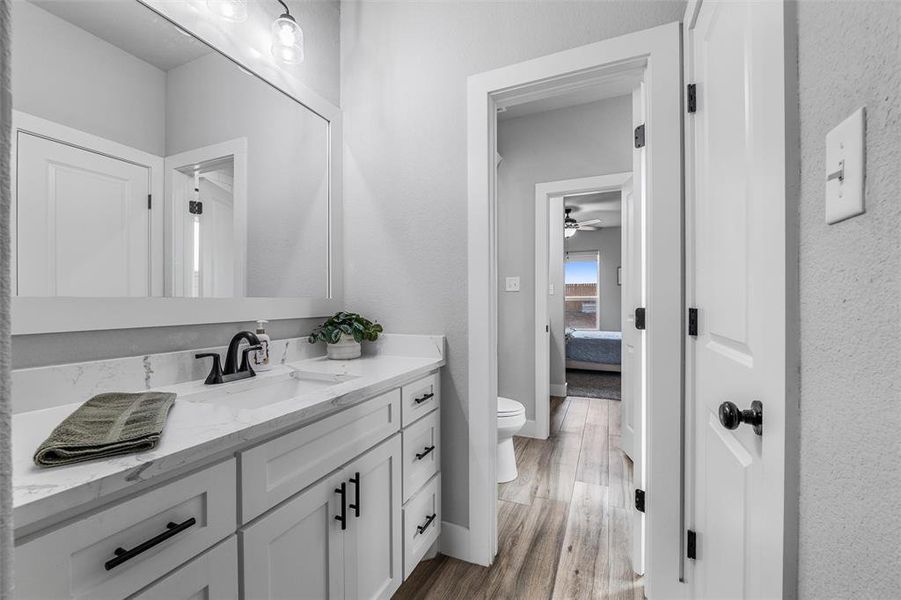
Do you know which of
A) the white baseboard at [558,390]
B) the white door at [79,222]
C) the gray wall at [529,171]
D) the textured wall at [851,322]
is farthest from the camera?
the white baseboard at [558,390]

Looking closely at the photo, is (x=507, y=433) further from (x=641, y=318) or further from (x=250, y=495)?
(x=250, y=495)

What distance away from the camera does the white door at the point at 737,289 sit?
67 cm

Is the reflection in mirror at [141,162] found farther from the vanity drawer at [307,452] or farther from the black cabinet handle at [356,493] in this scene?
the black cabinet handle at [356,493]

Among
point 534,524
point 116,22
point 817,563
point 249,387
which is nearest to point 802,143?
point 817,563

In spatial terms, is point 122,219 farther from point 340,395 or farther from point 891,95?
Answer: point 891,95

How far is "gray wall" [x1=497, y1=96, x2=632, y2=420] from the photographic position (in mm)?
3033

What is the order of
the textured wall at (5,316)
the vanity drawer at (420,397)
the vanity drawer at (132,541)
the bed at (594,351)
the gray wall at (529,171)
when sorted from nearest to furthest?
the textured wall at (5,316), the vanity drawer at (132,541), the vanity drawer at (420,397), the gray wall at (529,171), the bed at (594,351)

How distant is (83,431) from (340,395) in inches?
20.8

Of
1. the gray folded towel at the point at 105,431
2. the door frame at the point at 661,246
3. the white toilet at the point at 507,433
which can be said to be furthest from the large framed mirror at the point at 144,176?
the white toilet at the point at 507,433

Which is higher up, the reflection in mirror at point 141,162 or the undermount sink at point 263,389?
the reflection in mirror at point 141,162

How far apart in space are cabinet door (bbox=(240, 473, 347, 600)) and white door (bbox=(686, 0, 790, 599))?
97 cm

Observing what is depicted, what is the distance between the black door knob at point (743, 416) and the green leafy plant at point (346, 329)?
1365 mm

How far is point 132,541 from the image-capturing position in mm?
676

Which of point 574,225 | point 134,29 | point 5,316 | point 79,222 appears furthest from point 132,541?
point 574,225
